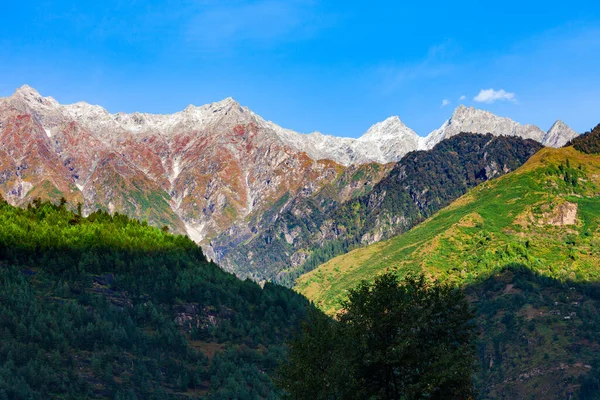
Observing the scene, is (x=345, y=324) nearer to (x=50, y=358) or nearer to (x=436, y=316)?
(x=436, y=316)

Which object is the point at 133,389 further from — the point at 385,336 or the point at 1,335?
the point at 385,336

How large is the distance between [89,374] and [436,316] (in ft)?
446

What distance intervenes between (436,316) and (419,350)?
343 inches

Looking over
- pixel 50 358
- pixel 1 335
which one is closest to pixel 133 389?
pixel 50 358

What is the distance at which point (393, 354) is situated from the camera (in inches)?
2704

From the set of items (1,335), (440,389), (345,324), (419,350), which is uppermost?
(1,335)

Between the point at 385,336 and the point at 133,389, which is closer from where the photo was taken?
the point at 385,336

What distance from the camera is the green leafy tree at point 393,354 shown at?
230ft

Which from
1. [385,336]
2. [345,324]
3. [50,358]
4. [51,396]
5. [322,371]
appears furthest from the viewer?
[50,358]

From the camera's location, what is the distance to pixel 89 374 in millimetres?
184625

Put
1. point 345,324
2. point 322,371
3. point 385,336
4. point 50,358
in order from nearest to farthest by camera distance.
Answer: point 385,336 → point 345,324 → point 322,371 → point 50,358

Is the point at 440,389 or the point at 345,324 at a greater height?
the point at 345,324

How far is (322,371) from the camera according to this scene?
3322 inches

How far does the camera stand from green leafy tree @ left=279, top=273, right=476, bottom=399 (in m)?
70.0
